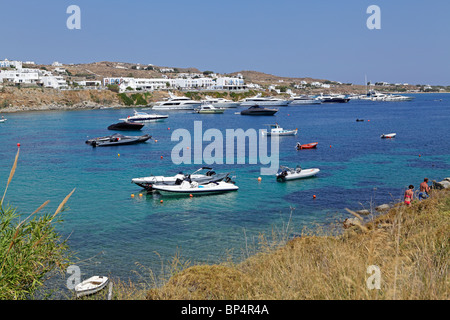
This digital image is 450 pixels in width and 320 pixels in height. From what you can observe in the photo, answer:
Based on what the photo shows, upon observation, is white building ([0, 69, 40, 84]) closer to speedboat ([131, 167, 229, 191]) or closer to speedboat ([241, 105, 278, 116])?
speedboat ([241, 105, 278, 116])

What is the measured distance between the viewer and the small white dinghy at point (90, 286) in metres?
13.6

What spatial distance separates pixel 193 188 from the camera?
29.8m

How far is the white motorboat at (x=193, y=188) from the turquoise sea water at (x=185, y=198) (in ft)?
1.76

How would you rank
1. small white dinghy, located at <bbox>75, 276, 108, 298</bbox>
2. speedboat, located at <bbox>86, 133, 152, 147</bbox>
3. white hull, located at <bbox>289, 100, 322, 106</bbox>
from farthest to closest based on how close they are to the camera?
white hull, located at <bbox>289, 100, 322, 106</bbox>
speedboat, located at <bbox>86, 133, 152, 147</bbox>
small white dinghy, located at <bbox>75, 276, 108, 298</bbox>

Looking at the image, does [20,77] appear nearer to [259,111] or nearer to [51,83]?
[51,83]

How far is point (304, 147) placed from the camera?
5212cm

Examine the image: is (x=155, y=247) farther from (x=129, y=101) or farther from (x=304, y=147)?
(x=129, y=101)

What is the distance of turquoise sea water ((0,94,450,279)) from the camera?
20.1m

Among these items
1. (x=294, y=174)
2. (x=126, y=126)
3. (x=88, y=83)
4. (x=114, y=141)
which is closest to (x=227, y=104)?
(x=88, y=83)

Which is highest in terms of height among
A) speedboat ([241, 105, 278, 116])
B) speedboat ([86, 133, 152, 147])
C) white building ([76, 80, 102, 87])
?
white building ([76, 80, 102, 87])

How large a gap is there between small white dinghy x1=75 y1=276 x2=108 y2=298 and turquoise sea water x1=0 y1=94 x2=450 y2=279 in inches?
80.3

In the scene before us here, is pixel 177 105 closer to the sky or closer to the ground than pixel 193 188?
closer to the sky

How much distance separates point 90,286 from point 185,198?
15.8m

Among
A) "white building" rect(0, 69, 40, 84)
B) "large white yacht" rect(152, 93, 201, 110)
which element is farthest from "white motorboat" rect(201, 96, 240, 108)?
"white building" rect(0, 69, 40, 84)
